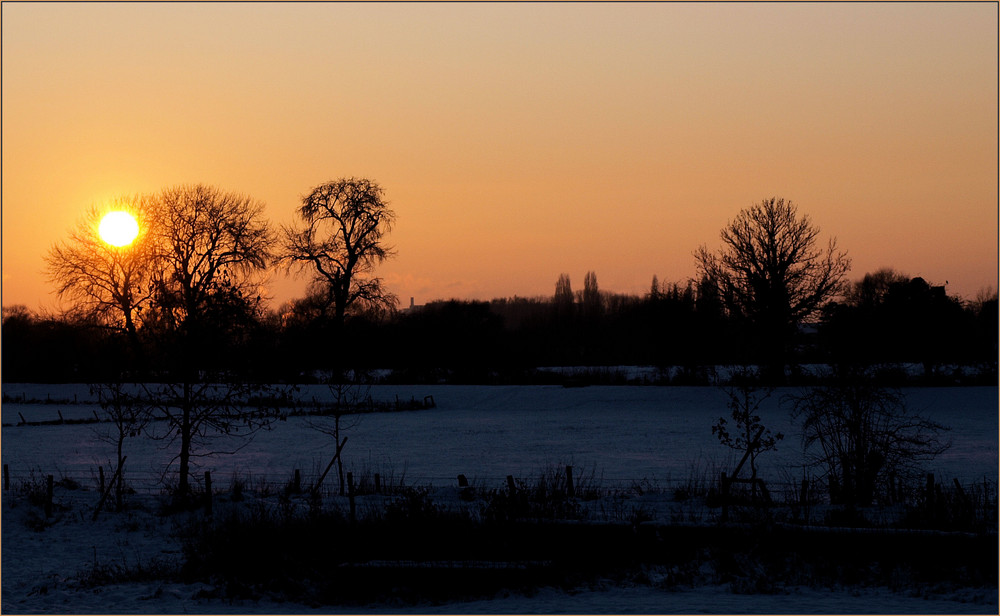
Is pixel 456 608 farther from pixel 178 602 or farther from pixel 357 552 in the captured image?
pixel 178 602

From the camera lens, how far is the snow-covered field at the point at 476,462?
1288 centimetres

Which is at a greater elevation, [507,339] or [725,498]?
[507,339]

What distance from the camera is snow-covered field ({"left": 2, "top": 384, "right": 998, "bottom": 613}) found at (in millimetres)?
12875

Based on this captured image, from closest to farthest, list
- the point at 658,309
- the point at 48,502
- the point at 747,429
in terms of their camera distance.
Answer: the point at 48,502 → the point at 747,429 → the point at 658,309

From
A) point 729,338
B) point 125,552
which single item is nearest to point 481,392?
point 729,338

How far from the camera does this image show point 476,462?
1133 inches

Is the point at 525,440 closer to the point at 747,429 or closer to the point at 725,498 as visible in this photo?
the point at 747,429

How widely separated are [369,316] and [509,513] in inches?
1994

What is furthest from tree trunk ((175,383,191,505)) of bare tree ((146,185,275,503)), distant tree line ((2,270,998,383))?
distant tree line ((2,270,998,383))

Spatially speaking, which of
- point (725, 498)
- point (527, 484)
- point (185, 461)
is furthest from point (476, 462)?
point (725, 498)

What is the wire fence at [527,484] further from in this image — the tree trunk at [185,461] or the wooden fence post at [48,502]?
the wooden fence post at [48,502]

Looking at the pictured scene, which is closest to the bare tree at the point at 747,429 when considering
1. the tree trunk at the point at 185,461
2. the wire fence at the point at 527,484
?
the wire fence at the point at 527,484

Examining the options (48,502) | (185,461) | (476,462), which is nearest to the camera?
(48,502)

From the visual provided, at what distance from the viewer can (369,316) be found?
65.6 metres
